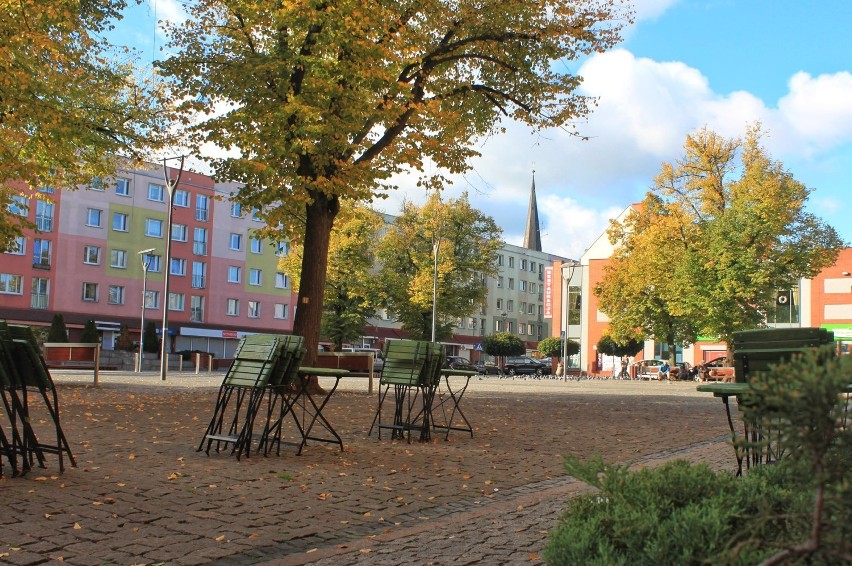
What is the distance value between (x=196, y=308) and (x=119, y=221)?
9.73 metres

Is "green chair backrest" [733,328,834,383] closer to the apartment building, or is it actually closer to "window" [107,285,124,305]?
the apartment building

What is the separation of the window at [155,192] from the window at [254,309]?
12.4 metres

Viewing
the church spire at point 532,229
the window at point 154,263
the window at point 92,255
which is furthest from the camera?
the church spire at point 532,229

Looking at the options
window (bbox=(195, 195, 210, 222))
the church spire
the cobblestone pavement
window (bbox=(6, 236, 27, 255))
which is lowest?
the cobblestone pavement

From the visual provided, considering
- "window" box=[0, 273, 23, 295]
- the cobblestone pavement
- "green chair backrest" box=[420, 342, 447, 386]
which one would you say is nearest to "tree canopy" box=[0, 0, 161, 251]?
the cobblestone pavement

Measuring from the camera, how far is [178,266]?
7025 centimetres

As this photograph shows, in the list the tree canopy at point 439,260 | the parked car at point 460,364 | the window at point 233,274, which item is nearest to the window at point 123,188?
the window at point 233,274

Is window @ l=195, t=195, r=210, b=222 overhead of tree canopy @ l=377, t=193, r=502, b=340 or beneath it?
overhead

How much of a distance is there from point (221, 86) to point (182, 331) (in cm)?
5461

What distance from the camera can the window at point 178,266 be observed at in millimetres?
70062

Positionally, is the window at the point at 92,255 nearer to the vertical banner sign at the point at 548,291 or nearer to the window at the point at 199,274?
the window at the point at 199,274

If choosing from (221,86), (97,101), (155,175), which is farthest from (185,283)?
(221,86)

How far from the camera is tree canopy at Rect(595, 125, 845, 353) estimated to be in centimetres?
4188

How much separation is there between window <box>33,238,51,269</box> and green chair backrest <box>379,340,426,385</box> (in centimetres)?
5601
